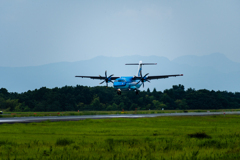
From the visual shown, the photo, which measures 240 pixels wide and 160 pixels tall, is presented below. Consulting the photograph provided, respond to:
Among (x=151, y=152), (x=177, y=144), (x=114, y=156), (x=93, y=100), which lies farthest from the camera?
(x=93, y=100)

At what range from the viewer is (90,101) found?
588ft

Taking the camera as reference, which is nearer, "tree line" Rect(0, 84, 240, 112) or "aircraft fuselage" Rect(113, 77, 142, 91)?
"aircraft fuselage" Rect(113, 77, 142, 91)

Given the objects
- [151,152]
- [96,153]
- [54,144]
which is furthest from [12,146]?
[151,152]

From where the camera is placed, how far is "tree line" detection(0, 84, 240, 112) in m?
156

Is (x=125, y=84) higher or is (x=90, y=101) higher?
(x=125, y=84)

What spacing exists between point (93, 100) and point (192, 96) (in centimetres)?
6231

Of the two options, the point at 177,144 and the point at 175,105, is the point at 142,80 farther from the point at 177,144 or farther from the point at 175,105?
the point at 175,105

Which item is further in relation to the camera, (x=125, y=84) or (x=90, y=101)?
(x=90, y=101)

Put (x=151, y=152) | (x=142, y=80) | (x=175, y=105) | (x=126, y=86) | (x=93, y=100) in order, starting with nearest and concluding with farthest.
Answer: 1. (x=151, y=152)
2. (x=126, y=86)
3. (x=142, y=80)
4. (x=93, y=100)
5. (x=175, y=105)

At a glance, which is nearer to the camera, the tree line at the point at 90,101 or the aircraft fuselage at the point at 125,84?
the aircraft fuselage at the point at 125,84

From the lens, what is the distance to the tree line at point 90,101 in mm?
155750

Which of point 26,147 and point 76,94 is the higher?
point 76,94

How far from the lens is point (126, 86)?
8819cm

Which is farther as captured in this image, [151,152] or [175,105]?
[175,105]
